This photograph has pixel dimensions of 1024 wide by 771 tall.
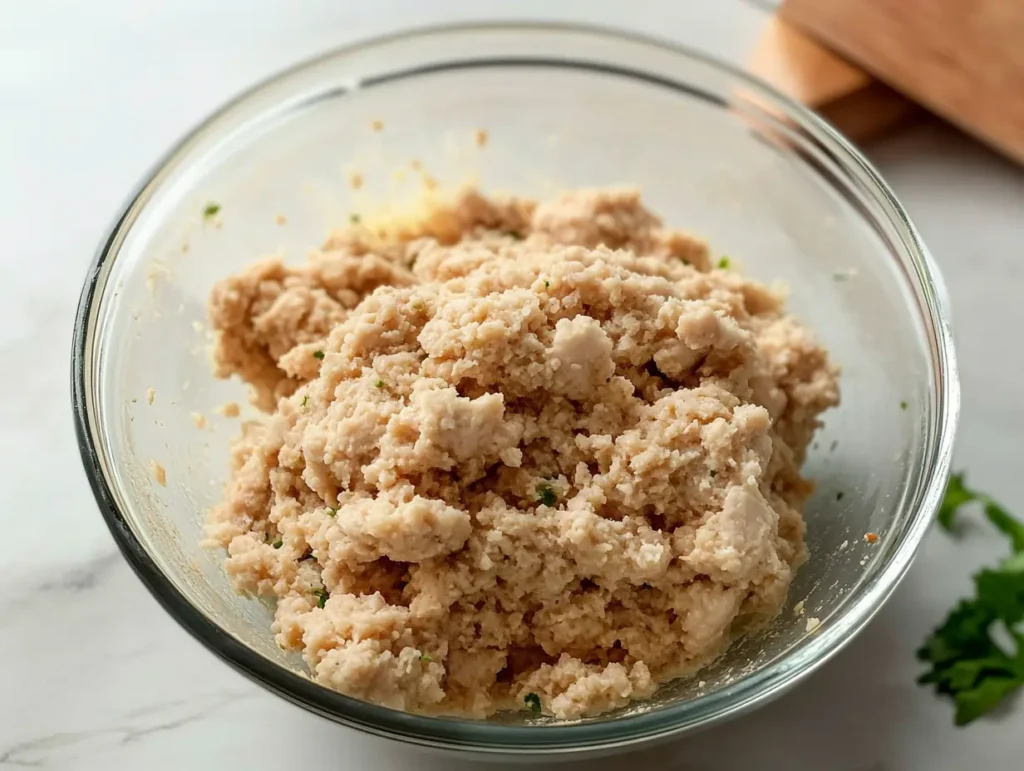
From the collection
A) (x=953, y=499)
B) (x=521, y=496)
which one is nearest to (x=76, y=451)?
(x=521, y=496)

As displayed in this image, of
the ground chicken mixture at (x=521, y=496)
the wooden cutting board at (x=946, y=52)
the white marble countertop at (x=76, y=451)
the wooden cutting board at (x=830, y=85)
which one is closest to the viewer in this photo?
the ground chicken mixture at (x=521, y=496)

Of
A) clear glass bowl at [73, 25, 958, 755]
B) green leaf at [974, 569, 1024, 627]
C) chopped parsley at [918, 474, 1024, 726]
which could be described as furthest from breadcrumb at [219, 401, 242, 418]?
green leaf at [974, 569, 1024, 627]

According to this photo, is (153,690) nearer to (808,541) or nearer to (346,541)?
(346,541)

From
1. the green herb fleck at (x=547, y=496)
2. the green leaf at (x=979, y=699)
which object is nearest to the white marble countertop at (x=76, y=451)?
the green leaf at (x=979, y=699)

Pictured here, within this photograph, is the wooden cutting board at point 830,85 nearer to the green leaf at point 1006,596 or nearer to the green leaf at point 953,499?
the green leaf at point 953,499

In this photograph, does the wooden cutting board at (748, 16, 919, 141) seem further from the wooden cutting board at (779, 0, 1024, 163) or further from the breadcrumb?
the breadcrumb

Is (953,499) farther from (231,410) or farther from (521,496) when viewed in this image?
(231,410)
